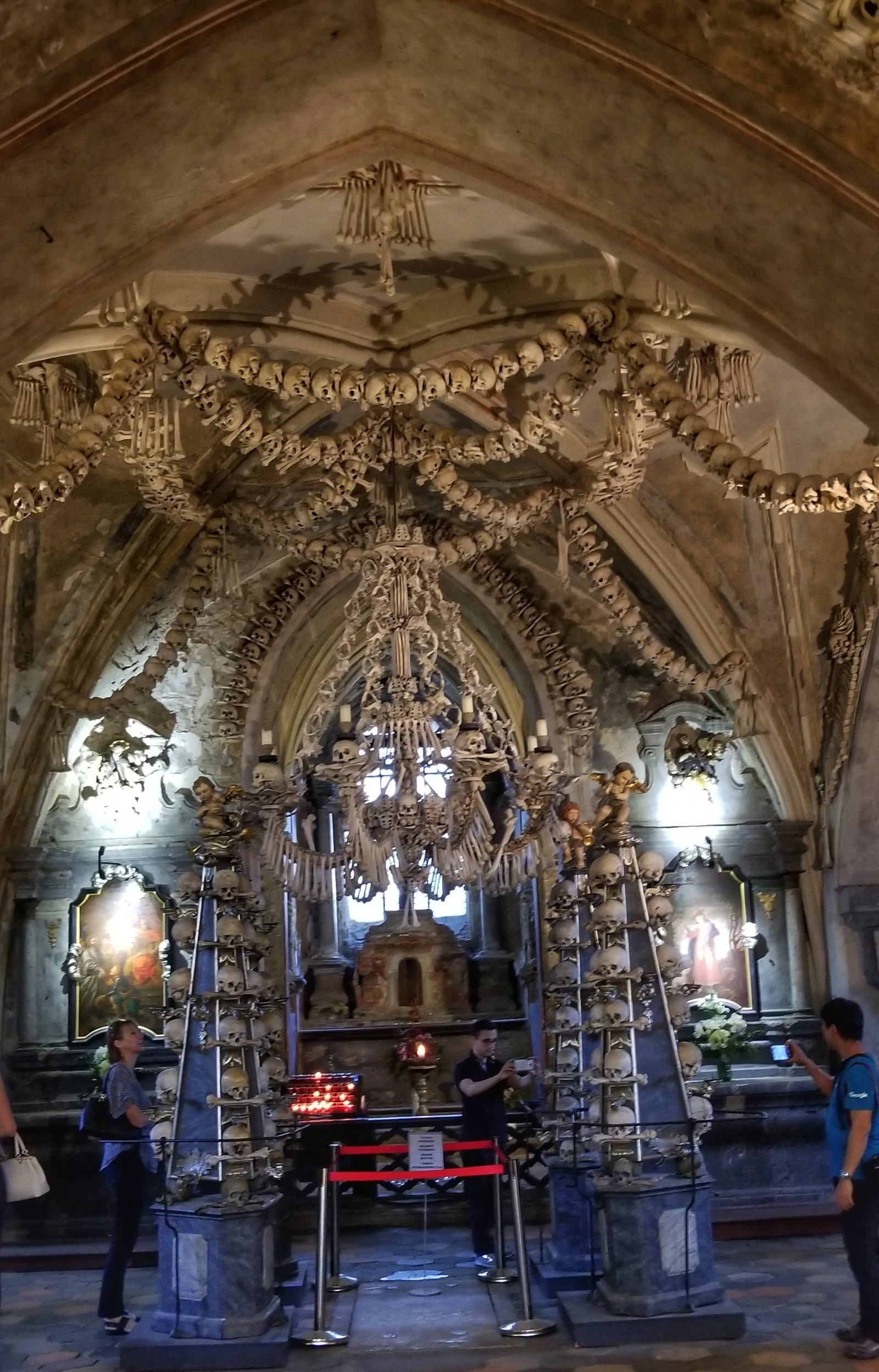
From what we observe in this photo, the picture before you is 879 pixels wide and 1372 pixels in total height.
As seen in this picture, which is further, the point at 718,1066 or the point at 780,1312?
the point at 718,1066

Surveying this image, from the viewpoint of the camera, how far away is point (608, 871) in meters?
6.82

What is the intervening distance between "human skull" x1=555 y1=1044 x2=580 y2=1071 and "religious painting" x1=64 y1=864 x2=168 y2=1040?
328 centimetres

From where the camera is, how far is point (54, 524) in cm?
876

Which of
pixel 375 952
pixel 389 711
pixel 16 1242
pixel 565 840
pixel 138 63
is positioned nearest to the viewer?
pixel 138 63

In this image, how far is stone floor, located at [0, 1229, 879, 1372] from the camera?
5.60m

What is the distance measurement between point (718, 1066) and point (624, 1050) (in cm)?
304

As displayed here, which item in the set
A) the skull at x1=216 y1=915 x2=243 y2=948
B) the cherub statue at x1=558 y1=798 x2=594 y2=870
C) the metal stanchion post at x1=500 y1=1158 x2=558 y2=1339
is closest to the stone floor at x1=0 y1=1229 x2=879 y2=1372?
the metal stanchion post at x1=500 y1=1158 x2=558 y2=1339

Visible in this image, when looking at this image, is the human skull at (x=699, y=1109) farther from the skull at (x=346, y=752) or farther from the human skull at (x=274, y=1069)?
the skull at (x=346, y=752)

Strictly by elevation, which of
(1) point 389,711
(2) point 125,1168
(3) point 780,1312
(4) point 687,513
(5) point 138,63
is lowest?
(3) point 780,1312

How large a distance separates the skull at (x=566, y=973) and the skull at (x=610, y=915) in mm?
900

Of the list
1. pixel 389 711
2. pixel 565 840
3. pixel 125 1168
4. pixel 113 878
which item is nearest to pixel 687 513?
pixel 565 840

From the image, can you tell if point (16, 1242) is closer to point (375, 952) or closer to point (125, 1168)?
point (125, 1168)

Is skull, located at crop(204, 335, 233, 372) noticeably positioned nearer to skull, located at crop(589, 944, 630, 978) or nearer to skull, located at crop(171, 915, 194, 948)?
skull, located at crop(171, 915, 194, 948)

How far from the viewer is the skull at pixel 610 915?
6699 millimetres
